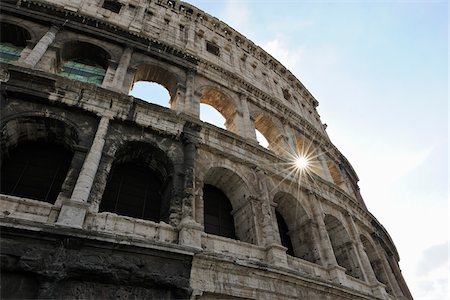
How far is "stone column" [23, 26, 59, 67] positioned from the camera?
7773 mm

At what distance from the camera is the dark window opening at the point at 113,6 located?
12.3 meters

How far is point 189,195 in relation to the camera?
6883mm

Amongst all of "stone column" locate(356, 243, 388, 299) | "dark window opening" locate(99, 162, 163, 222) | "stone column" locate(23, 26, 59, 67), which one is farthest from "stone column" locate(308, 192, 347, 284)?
"stone column" locate(23, 26, 59, 67)

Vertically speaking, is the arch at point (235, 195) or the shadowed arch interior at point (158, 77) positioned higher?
the shadowed arch interior at point (158, 77)

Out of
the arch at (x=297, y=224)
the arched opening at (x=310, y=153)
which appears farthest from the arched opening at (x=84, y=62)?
the arched opening at (x=310, y=153)

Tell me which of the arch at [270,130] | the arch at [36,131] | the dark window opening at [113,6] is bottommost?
the arch at [36,131]

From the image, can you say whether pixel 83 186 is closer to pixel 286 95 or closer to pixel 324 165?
pixel 324 165

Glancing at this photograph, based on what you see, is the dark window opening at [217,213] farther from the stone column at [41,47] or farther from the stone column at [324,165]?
the stone column at [41,47]

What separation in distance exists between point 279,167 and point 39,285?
22.7ft

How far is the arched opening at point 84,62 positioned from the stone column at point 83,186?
3.03m

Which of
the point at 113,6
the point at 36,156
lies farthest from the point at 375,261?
the point at 113,6

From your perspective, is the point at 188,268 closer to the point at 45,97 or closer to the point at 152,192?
the point at 152,192

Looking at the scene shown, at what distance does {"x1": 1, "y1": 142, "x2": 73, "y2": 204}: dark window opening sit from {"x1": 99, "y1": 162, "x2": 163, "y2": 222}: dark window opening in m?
1.11

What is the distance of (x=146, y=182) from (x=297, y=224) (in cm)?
491
